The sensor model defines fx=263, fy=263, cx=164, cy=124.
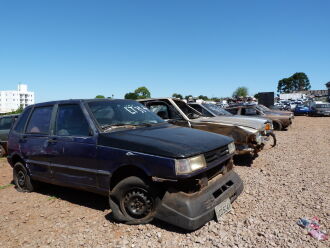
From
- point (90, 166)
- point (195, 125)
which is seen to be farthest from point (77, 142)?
point (195, 125)

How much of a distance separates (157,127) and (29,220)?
229cm

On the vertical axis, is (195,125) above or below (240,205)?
above

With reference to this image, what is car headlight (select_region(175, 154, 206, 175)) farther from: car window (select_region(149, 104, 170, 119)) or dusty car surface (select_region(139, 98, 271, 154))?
car window (select_region(149, 104, 170, 119))

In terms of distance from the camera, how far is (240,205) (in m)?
3.89

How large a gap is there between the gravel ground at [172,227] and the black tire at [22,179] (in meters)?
0.13

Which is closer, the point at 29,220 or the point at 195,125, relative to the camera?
the point at 29,220

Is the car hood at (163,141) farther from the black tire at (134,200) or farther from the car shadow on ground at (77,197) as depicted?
the car shadow on ground at (77,197)

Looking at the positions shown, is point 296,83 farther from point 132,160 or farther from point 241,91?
point 132,160

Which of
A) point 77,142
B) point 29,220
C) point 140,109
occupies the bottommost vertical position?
point 29,220

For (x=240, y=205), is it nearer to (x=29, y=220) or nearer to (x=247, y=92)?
(x=29, y=220)

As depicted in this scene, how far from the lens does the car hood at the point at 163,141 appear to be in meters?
3.02

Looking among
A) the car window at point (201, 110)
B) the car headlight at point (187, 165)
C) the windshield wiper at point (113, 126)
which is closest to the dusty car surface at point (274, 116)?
the car window at point (201, 110)

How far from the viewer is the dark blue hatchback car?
9.76 feet

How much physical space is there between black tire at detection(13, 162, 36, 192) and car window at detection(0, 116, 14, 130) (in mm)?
6050
